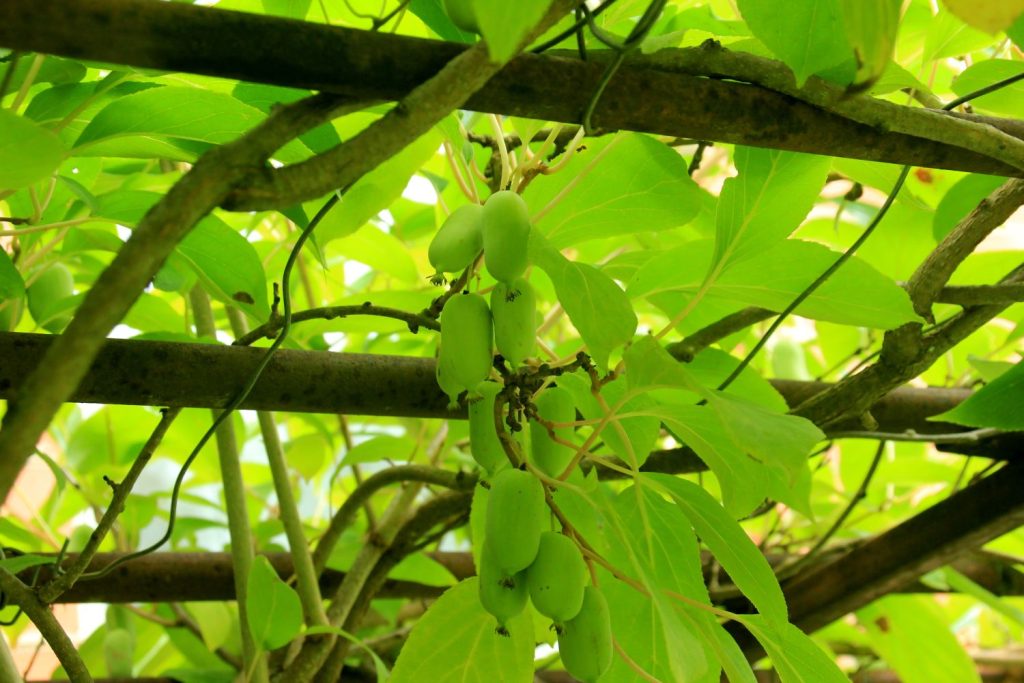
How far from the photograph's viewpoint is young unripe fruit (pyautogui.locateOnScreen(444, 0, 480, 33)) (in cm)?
28

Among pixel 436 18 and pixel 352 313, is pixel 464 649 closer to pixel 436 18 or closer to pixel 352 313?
pixel 352 313

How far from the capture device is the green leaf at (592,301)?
1.07 feet

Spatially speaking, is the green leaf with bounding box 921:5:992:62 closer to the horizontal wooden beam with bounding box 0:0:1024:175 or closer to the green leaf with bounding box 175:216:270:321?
the horizontal wooden beam with bounding box 0:0:1024:175

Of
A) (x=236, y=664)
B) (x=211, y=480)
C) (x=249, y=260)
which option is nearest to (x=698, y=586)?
(x=249, y=260)

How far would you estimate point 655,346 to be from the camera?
0.32 meters

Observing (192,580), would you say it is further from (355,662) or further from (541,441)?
(541,441)

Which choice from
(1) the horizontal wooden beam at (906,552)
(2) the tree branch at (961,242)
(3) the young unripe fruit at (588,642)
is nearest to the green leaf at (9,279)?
(3) the young unripe fruit at (588,642)

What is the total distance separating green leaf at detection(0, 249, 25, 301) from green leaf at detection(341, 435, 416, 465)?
303 mm

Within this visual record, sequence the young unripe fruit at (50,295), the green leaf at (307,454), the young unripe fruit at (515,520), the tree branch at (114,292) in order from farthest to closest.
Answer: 1. the green leaf at (307,454)
2. the young unripe fruit at (50,295)
3. the young unripe fruit at (515,520)
4. the tree branch at (114,292)

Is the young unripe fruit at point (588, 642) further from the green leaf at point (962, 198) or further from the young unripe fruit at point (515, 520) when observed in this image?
the green leaf at point (962, 198)

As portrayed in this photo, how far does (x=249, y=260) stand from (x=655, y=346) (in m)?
0.22

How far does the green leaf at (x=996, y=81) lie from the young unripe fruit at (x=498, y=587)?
325 millimetres

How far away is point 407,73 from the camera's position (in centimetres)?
27

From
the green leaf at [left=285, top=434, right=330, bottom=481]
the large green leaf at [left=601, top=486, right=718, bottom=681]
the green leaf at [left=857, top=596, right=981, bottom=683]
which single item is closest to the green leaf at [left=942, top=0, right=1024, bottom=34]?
the large green leaf at [left=601, top=486, right=718, bottom=681]
